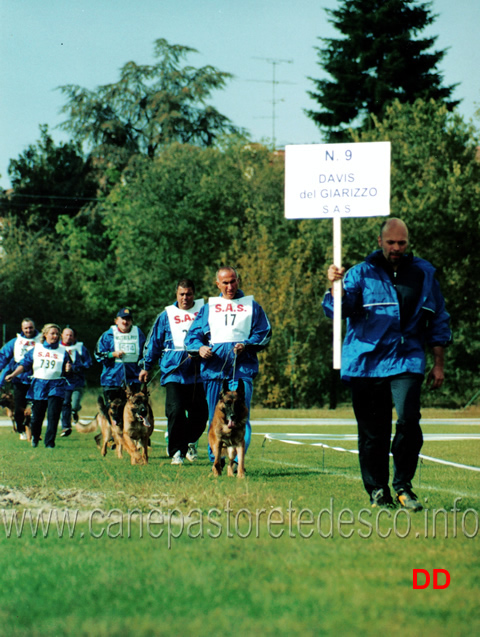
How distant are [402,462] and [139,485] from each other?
7.93 ft

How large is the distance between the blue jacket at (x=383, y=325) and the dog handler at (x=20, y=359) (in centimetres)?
1105

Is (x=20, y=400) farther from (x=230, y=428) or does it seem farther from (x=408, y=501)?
(x=408, y=501)

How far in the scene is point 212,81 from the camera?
153 feet

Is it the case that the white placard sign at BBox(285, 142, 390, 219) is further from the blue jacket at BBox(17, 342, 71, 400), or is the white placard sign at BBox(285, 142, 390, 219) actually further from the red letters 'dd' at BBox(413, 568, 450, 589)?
the blue jacket at BBox(17, 342, 71, 400)

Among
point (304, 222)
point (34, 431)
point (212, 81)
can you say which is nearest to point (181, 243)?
point (304, 222)

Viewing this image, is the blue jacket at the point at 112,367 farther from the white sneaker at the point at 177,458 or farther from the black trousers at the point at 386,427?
the black trousers at the point at 386,427

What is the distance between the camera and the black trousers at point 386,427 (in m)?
7.87

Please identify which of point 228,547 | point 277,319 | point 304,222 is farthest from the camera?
point 304,222

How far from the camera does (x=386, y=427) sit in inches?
323

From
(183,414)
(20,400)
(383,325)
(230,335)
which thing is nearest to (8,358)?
(20,400)

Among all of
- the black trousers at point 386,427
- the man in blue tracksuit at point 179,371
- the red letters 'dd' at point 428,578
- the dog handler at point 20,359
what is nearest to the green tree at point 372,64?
the dog handler at point 20,359

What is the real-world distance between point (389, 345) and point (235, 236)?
117 feet

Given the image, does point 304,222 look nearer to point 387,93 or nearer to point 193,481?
point 387,93

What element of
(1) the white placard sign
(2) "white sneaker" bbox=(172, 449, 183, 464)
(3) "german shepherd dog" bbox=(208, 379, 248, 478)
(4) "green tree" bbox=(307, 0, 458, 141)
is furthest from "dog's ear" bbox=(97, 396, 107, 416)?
(4) "green tree" bbox=(307, 0, 458, 141)
